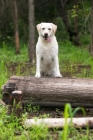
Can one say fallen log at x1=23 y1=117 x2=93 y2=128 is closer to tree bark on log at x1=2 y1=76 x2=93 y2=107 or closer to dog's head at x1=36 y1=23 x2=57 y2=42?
tree bark on log at x1=2 y1=76 x2=93 y2=107

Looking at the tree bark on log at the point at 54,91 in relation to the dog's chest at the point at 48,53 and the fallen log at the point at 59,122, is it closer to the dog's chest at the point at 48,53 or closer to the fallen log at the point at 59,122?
the dog's chest at the point at 48,53

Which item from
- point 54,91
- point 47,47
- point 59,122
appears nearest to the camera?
point 59,122

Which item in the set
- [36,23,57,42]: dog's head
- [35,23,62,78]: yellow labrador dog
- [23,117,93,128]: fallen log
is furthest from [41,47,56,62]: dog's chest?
[23,117,93,128]: fallen log

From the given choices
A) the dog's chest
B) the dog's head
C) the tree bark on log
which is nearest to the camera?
the tree bark on log

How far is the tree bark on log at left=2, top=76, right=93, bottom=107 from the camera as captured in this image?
6.22 meters

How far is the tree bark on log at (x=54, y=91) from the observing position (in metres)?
6.22

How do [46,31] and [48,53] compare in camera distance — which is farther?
[48,53]

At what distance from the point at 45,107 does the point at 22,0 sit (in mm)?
13952

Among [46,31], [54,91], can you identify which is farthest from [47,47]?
[54,91]

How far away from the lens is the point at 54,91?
20.5ft

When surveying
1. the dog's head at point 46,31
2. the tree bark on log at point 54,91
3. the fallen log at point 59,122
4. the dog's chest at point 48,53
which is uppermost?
the dog's head at point 46,31

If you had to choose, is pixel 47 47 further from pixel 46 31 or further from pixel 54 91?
pixel 54 91

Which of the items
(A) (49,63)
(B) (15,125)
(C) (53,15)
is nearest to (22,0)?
(C) (53,15)

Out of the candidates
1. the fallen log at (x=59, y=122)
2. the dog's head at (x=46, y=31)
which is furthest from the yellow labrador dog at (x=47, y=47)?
the fallen log at (x=59, y=122)
